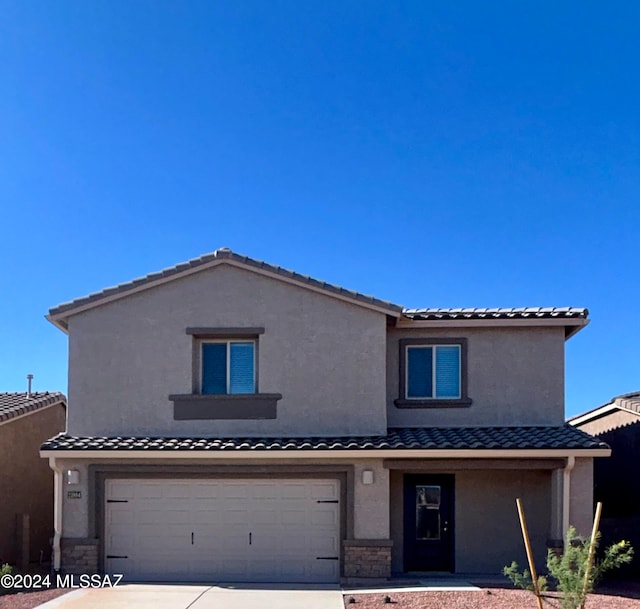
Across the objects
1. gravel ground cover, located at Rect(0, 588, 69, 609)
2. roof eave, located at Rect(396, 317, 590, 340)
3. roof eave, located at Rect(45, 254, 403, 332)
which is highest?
roof eave, located at Rect(45, 254, 403, 332)

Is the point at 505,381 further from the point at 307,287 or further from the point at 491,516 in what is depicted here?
the point at 307,287

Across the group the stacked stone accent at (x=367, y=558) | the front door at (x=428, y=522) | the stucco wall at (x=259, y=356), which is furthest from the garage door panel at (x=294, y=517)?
the front door at (x=428, y=522)

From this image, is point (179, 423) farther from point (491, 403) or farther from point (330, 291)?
point (491, 403)

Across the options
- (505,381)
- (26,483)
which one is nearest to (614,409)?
(505,381)

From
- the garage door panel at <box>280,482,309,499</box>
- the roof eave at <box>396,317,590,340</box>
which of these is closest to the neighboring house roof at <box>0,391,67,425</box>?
the garage door panel at <box>280,482,309,499</box>

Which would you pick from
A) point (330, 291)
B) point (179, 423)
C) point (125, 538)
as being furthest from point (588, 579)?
point (125, 538)

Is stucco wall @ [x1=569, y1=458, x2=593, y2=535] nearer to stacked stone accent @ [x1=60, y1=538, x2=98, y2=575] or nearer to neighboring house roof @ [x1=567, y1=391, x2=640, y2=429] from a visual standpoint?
neighboring house roof @ [x1=567, y1=391, x2=640, y2=429]

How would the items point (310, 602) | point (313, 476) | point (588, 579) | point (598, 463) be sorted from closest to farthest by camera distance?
point (588, 579)
point (310, 602)
point (313, 476)
point (598, 463)

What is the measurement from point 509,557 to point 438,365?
13.4ft

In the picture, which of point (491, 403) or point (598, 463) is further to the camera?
point (598, 463)

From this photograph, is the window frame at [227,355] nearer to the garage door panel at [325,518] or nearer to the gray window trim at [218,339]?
the gray window trim at [218,339]

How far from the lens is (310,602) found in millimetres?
10750

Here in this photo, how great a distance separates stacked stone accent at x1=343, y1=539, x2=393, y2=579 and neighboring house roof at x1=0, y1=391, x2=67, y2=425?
8761 millimetres

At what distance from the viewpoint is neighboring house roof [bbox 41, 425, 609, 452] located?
475 inches
